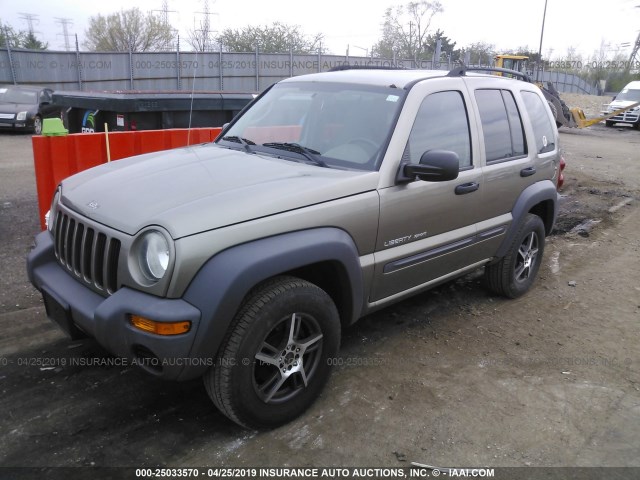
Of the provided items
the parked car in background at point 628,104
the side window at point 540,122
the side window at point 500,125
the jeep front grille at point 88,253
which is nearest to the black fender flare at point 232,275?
the jeep front grille at point 88,253

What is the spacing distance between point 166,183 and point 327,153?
3.53ft

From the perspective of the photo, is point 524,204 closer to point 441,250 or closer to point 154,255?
point 441,250

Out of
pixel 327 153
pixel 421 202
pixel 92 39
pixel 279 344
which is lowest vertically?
pixel 279 344

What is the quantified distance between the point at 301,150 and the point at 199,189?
0.92 m

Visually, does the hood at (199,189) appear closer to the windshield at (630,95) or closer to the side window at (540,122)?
the side window at (540,122)

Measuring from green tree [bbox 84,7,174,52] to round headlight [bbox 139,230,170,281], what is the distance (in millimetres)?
37516

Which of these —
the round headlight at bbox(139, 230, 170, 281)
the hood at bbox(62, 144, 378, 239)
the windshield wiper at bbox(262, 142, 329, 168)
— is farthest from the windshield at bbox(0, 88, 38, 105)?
the round headlight at bbox(139, 230, 170, 281)

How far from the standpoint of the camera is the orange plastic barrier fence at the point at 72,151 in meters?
5.73

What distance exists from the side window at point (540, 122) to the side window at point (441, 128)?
1.16m

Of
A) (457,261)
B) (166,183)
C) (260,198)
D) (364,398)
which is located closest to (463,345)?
(457,261)

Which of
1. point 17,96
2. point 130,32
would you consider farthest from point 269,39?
point 17,96

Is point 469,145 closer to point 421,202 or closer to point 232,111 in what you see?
point 421,202

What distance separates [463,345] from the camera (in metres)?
4.28

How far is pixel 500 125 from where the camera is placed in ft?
14.8
